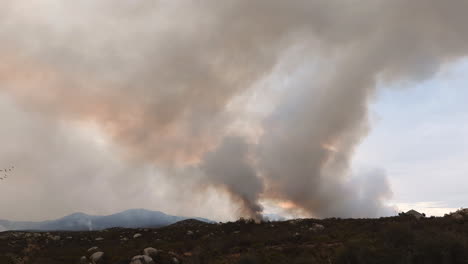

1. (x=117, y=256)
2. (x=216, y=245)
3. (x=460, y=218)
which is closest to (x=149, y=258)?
(x=117, y=256)

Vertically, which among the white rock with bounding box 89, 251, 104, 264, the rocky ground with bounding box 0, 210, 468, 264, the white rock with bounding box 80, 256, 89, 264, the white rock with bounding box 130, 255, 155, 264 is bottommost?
the white rock with bounding box 80, 256, 89, 264

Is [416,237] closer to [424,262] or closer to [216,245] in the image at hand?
[424,262]

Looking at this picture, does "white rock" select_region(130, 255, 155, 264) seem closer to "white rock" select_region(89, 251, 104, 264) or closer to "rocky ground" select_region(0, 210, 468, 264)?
"rocky ground" select_region(0, 210, 468, 264)

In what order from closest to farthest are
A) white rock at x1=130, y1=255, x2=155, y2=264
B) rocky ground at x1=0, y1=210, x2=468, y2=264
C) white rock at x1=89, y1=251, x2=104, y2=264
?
rocky ground at x1=0, y1=210, x2=468, y2=264, white rock at x1=130, y1=255, x2=155, y2=264, white rock at x1=89, y1=251, x2=104, y2=264

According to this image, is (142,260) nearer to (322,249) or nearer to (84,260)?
(84,260)

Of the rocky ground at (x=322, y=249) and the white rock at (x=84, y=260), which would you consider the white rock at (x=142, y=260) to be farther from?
the white rock at (x=84, y=260)

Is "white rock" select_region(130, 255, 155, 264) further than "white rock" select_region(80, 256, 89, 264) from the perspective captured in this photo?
No

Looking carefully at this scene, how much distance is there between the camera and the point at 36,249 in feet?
102

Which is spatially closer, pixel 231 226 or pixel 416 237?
pixel 416 237

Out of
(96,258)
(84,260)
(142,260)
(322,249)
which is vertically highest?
(322,249)

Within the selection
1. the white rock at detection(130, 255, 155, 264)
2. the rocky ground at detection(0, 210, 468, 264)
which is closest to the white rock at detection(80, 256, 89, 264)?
the rocky ground at detection(0, 210, 468, 264)

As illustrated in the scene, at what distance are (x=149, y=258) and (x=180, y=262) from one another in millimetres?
1930

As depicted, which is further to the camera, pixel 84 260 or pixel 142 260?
pixel 84 260

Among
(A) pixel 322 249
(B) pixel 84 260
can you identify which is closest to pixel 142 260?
(B) pixel 84 260
